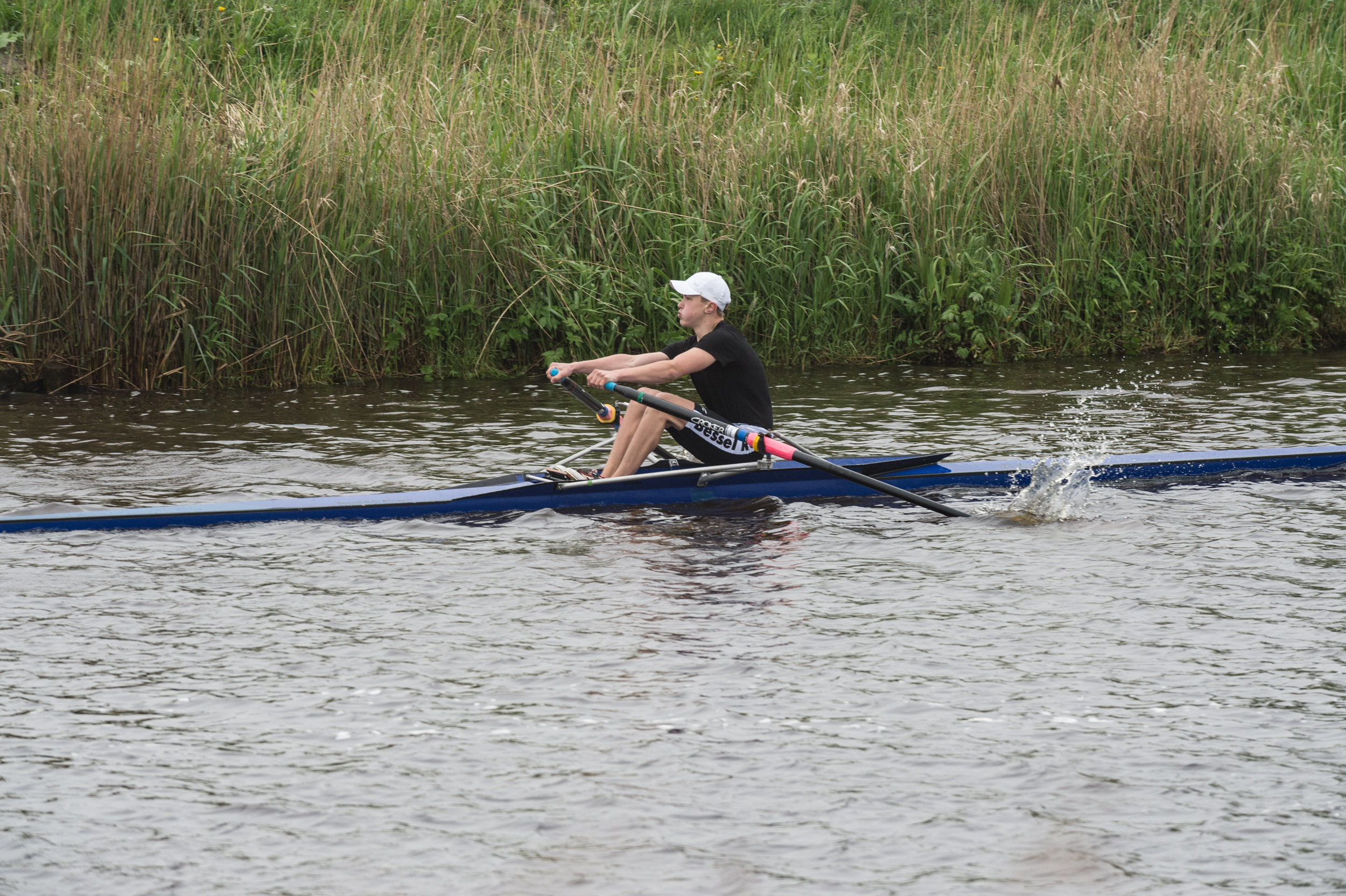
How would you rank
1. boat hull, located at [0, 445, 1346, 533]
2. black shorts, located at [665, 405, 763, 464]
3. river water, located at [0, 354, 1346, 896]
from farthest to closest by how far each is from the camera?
black shorts, located at [665, 405, 763, 464], boat hull, located at [0, 445, 1346, 533], river water, located at [0, 354, 1346, 896]

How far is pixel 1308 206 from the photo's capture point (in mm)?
13156

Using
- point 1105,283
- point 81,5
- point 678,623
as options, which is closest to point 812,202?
point 1105,283

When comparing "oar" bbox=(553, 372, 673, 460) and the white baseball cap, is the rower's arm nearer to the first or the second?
"oar" bbox=(553, 372, 673, 460)

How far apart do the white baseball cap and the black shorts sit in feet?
1.94

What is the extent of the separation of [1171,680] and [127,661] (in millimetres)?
3616

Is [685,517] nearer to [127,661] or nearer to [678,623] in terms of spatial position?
[678,623]

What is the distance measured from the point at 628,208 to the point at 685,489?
4708 mm

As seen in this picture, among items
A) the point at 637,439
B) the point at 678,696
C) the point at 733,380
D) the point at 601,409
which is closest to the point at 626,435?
the point at 637,439

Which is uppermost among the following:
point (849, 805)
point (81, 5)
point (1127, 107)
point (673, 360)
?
point (81, 5)

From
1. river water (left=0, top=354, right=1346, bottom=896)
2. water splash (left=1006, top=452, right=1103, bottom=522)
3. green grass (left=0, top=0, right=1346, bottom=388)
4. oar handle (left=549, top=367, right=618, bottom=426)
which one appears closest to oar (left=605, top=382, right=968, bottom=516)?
river water (left=0, top=354, right=1346, bottom=896)

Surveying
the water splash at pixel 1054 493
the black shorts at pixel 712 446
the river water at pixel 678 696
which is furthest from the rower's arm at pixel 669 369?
the water splash at pixel 1054 493

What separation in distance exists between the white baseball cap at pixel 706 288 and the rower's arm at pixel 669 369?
0.31 meters

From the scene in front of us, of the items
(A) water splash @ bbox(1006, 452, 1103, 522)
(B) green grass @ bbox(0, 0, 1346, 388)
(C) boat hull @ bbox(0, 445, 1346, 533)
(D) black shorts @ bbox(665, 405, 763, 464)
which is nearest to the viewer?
(C) boat hull @ bbox(0, 445, 1346, 533)

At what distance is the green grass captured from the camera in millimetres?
10938
